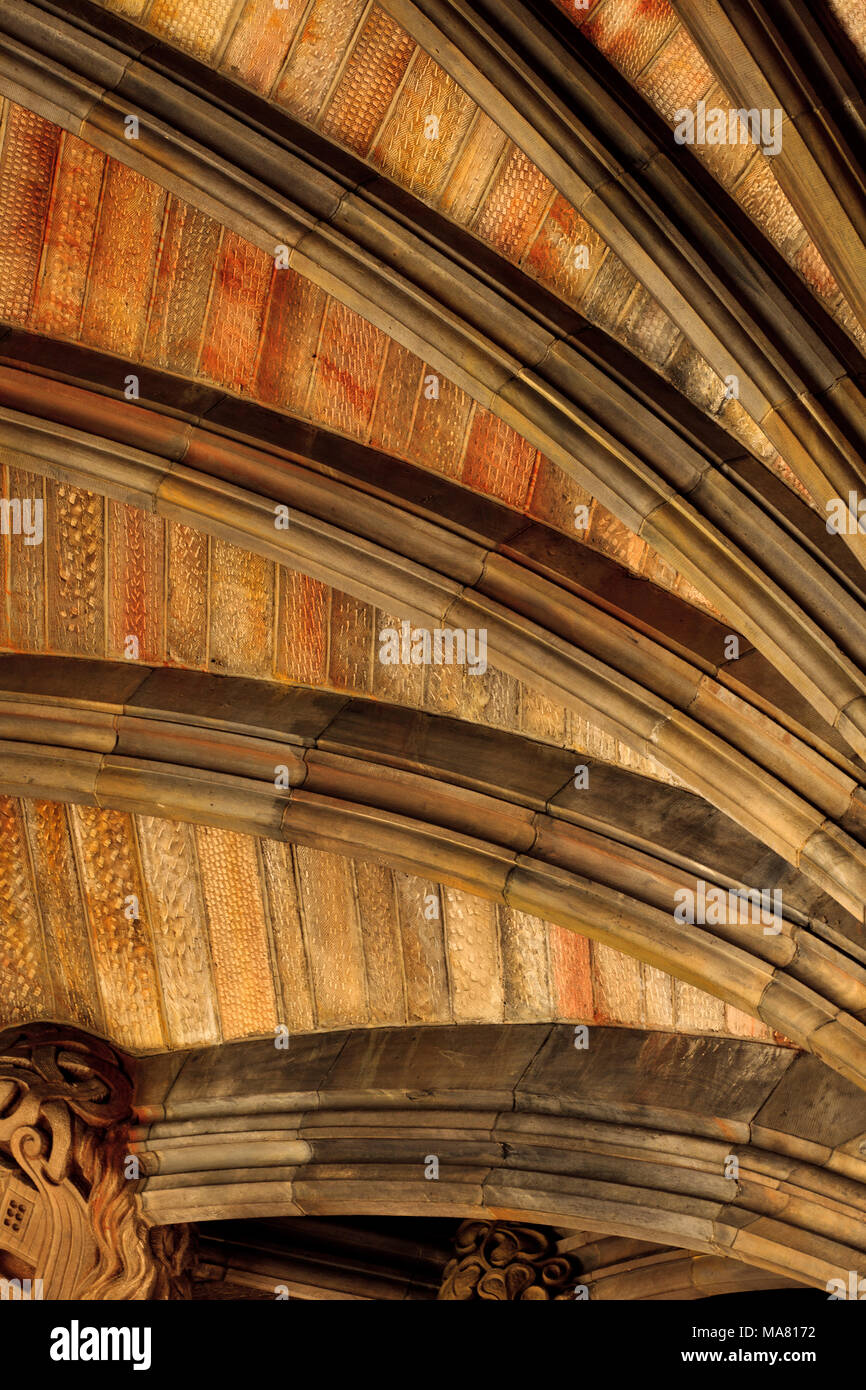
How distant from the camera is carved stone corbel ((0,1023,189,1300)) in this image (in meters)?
6.04

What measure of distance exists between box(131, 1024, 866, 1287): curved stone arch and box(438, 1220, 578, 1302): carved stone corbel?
1.36 feet

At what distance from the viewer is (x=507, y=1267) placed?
6.16 meters

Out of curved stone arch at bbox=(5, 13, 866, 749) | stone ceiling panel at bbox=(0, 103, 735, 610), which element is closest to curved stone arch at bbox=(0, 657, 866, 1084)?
stone ceiling panel at bbox=(0, 103, 735, 610)

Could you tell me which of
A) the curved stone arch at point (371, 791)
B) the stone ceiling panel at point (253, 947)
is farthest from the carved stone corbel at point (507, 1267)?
the curved stone arch at point (371, 791)

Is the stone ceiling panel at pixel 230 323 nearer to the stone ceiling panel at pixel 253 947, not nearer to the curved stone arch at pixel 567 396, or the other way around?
the curved stone arch at pixel 567 396

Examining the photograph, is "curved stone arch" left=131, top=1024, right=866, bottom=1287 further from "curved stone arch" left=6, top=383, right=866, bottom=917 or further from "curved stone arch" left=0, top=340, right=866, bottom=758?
"curved stone arch" left=0, top=340, right=866, bottom=758

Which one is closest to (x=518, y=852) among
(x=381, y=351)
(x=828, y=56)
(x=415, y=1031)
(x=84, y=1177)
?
(x=415, y=1031)

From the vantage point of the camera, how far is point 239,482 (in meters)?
4.83

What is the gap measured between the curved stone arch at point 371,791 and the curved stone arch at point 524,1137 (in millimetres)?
759

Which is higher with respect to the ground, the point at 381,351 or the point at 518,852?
the point at 381,351

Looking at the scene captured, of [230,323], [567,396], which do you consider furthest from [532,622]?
[230,323]

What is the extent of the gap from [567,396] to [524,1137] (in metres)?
2.95
